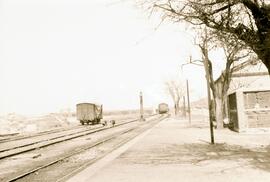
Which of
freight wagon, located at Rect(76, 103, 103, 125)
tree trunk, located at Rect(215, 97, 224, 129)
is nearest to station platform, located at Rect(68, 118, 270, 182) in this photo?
tree trunk, located at Rect(215, 97, 224, 129)

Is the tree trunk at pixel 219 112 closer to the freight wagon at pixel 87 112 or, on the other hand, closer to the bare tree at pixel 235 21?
the bare tree at pixel 235 21

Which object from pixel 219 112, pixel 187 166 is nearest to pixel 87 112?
pixel 219 112

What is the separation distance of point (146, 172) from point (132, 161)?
2.69 m

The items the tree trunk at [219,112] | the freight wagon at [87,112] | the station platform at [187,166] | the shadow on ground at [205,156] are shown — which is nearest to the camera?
the station platform at [187,166]

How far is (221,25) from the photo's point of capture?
11695 millimetres

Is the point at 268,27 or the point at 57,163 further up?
the point at 268,27

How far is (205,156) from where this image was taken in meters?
14.1

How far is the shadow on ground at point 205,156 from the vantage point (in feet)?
41.1

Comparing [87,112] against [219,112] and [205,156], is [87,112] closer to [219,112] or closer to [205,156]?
[219,112]

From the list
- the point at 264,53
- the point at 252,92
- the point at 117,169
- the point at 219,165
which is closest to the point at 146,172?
the point at 117,169

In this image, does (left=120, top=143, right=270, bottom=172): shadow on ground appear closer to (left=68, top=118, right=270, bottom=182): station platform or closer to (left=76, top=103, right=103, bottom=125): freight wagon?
(left=68, top=118, right=270, bottom=182): station platform

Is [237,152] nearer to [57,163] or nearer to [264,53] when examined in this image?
[264,53]

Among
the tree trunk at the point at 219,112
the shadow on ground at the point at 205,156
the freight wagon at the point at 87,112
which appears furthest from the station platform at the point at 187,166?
the freight wagon at the point at 87,112

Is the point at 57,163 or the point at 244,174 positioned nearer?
the point at 244,174
